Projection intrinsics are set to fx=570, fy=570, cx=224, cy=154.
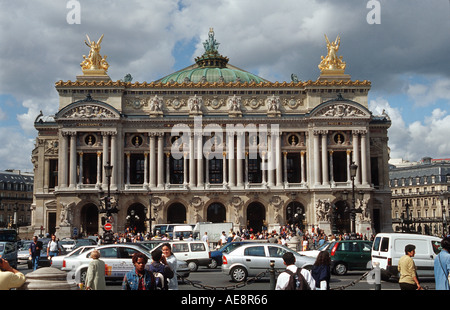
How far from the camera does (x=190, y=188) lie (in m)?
70.1

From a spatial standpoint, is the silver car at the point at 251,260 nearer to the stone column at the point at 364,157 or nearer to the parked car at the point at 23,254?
the parked car at the point at 23,254

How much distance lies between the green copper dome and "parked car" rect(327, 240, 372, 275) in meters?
50.8

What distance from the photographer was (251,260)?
2689cm

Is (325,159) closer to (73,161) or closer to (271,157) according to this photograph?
(271,157)

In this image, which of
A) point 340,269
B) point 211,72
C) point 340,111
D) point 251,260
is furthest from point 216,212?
point 251,260

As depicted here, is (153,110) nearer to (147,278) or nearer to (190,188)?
(190,188)

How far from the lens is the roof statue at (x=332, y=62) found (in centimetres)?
7369

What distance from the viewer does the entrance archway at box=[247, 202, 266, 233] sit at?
71.3m

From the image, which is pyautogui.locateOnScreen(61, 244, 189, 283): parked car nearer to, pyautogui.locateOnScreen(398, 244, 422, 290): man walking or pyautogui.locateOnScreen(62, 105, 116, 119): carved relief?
pyautogui.locateOnScreen(398, 244, 422, 290): man walking

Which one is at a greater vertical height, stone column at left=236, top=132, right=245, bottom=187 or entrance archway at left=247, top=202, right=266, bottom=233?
stone column at left=236, top=132, right=245, bottom=187

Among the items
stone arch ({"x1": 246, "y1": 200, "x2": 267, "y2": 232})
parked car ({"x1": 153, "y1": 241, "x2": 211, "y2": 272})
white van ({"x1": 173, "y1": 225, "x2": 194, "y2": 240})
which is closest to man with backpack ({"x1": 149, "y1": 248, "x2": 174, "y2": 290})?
parked car ({"x1": 153, "y1": 241, "x2": 211, "y2": 272})

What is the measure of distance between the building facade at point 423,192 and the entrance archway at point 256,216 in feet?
129

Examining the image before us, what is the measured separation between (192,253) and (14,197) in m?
96.4

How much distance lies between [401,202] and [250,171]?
5295 centimetres
